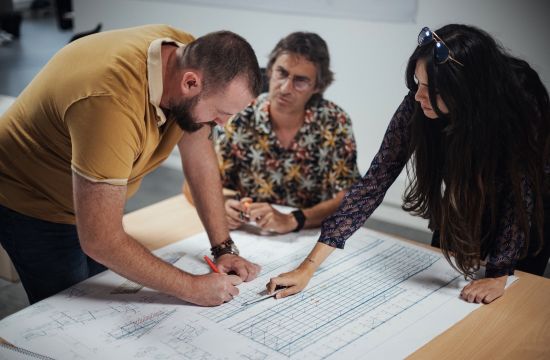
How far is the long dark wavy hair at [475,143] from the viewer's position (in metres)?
1.42

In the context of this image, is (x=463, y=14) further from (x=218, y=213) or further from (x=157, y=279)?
(x=157, y=279)

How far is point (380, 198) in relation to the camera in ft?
5.60

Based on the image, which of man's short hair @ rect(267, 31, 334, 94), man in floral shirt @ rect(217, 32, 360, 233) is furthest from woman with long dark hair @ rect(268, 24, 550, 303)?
man's short hair @ rect(267, 31, 334, 94)

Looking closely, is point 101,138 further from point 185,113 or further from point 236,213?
point 236,213

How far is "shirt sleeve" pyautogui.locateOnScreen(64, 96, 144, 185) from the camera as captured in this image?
1261 mm

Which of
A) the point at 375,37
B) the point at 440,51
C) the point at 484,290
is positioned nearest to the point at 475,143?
the point at 440,51

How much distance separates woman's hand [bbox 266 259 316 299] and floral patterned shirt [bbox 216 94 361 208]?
61 cm

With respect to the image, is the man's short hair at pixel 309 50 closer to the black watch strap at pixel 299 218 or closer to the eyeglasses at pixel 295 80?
the eyeglasses at pixel 295 80

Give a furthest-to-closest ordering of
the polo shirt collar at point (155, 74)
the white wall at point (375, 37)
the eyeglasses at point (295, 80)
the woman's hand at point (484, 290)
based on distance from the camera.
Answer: the white wall at point (375, 37) → the eyeglasses at point (295, 80) → the woman's hand at point (484, 290) → the polo shirt collar at point (155, 74)

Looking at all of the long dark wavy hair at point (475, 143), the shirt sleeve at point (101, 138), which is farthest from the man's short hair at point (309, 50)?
the shirt sleeve at point (101, 138)

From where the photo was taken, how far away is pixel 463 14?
10.7ft

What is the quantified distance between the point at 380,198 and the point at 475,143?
1.09 feet

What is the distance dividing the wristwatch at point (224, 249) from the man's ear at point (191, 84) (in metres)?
0.47

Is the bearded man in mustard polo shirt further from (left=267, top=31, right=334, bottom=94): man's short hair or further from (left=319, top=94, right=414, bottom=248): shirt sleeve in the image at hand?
(left=267, top=31, right=334, bottom=94): man's short hair
